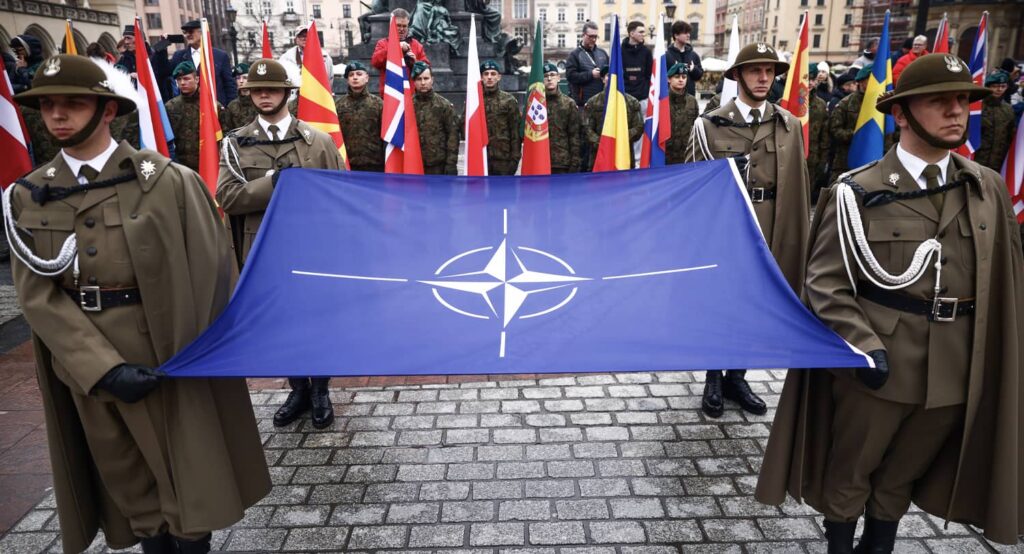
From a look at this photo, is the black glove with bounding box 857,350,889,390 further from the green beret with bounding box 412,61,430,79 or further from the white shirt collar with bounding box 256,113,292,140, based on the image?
the green beret with bounding box 412,61,430,79

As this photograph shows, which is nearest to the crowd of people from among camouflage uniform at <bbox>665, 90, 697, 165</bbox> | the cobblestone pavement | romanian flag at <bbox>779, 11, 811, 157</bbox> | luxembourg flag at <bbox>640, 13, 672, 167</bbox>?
the cobblestone pavement

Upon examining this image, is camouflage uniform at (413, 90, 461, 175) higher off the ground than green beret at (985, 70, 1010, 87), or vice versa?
green beret at (985, 70, 1010, 87)

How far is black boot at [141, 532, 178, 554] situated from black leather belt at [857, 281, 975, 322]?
304cm

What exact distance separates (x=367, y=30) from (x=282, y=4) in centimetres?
7738

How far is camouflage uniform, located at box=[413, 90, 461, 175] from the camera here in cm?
741

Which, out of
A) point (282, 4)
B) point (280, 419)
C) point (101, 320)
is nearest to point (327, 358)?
point (101, 320)

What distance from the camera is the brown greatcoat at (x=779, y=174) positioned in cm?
423

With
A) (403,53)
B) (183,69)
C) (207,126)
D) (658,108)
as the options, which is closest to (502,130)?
(403,53)

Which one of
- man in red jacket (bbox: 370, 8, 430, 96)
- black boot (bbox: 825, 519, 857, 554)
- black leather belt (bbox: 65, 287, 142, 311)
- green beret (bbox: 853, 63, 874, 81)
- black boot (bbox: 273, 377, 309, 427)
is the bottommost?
black boot (bbox: 273, 377, 309, 427)

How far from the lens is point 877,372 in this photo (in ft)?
8.09

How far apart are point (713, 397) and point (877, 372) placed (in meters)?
2.10

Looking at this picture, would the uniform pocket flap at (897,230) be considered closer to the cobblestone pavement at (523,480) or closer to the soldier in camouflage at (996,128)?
the cobblestone pavement at (523,480)

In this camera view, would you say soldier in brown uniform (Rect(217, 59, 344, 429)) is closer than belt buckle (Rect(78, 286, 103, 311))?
No

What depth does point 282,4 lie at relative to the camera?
81000 mm
